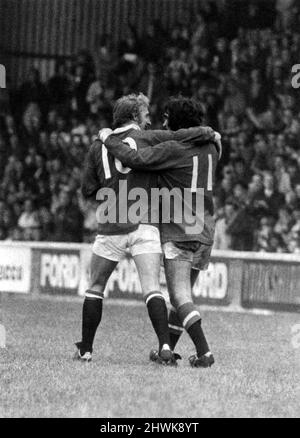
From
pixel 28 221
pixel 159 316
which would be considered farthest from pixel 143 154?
pixel 28 221

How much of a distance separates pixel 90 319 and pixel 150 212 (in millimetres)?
976

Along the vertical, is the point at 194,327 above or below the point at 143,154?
below

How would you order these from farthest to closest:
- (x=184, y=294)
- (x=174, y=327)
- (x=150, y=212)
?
(x=174, y=327) < (x=150, y=212) < (x=184, y=294)

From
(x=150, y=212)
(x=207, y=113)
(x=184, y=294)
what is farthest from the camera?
(x=207, y=113)

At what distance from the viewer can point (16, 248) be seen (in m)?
19.0

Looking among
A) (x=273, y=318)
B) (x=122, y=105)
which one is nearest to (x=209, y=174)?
(x=122, y=105)

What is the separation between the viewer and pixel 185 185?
891cm

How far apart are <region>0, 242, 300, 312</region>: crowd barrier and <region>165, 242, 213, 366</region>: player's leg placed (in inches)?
315

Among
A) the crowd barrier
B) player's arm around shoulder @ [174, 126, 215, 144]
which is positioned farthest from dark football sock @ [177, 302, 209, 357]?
the crowd barrier

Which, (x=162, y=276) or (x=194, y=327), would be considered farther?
(x=162, y=276)

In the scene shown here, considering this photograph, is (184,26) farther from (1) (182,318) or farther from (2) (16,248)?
(1) (182,318)

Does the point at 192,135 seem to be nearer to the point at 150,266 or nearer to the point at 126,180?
the point at 126,180

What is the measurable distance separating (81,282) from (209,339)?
640cm

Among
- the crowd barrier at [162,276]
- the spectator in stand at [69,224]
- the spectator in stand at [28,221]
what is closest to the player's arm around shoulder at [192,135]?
the crowd barrier at [162,276]
